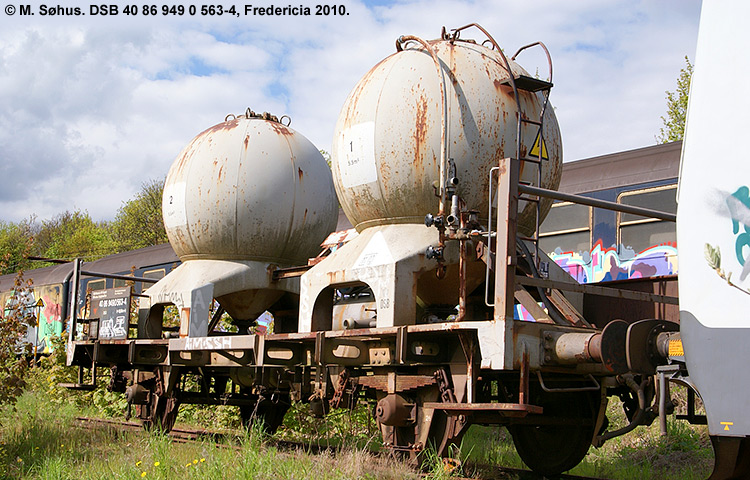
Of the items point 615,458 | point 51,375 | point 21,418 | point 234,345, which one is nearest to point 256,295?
point 234,345

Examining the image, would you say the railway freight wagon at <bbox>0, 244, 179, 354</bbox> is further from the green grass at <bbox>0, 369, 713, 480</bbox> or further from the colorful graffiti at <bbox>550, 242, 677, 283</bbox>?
the colorful graffiti at <bbox>550, 242, 677, 283</bbox>

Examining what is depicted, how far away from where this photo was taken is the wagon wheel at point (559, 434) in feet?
22.5

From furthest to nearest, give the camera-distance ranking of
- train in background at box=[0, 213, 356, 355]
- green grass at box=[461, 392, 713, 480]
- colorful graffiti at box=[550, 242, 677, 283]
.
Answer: train in background at box=[0, 213, 356, 355], colorful graffiti at box=[550, 242, 677, 283], green grass at box=[461, 392, 713, 480]

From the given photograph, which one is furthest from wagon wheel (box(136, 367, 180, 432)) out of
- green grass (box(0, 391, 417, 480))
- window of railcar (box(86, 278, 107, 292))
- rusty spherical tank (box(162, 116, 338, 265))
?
window of railcar (box(86, 278, 107, 292))

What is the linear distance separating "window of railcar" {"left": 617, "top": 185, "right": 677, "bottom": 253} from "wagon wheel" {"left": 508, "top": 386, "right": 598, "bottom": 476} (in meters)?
3.25

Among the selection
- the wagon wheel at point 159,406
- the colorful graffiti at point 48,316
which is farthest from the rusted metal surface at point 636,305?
the colorful graffiti at point 48,316

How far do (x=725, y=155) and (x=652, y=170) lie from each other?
6.64m

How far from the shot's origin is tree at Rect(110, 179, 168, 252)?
46.1 meters

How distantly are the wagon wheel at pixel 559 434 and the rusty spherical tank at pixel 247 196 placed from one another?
3907mm

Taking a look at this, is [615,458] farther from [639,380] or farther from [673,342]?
[673,342]

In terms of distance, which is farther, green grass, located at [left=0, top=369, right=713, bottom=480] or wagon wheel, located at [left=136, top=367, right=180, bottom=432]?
wagon wheel, located at [left=136, top=367, right=180, bottom=432]

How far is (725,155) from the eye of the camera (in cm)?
397

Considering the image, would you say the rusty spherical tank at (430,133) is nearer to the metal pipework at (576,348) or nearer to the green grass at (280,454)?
the metal pipework at (576,348)

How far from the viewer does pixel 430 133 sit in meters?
6.88
